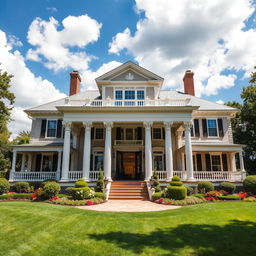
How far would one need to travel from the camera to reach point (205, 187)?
1558 centimetres

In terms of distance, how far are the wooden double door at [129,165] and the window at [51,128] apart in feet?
25.5

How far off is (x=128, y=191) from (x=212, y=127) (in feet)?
41.5

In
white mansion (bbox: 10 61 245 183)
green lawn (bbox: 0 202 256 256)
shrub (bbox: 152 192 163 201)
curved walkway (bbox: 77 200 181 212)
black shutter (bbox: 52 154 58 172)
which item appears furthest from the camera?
black shutter (bbox: 52 154 58 172)

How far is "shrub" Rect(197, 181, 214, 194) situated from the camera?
1557 cm

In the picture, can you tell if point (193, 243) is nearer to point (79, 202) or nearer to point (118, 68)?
point (79, 202)

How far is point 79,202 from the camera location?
40.3ft

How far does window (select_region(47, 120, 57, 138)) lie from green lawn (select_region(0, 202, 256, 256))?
1344 centimetres

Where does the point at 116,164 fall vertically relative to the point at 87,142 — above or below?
below

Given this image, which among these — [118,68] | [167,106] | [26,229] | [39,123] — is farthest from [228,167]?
[39,123]

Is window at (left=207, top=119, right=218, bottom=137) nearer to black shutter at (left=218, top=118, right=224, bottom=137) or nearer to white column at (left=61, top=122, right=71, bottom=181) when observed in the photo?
black shutter at (left=218, top=118, right=224, bottom=137)

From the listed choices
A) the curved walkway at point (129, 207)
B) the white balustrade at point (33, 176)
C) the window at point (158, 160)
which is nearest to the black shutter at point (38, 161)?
the white balustrade at point (33, 176)

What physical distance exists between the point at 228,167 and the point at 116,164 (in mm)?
12421

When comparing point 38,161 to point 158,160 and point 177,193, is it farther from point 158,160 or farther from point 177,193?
point 177,193

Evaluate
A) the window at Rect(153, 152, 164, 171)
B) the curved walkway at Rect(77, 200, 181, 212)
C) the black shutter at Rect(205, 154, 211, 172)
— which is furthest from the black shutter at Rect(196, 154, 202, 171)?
the curved walkway at Rect(77, 200, 181, 212)
